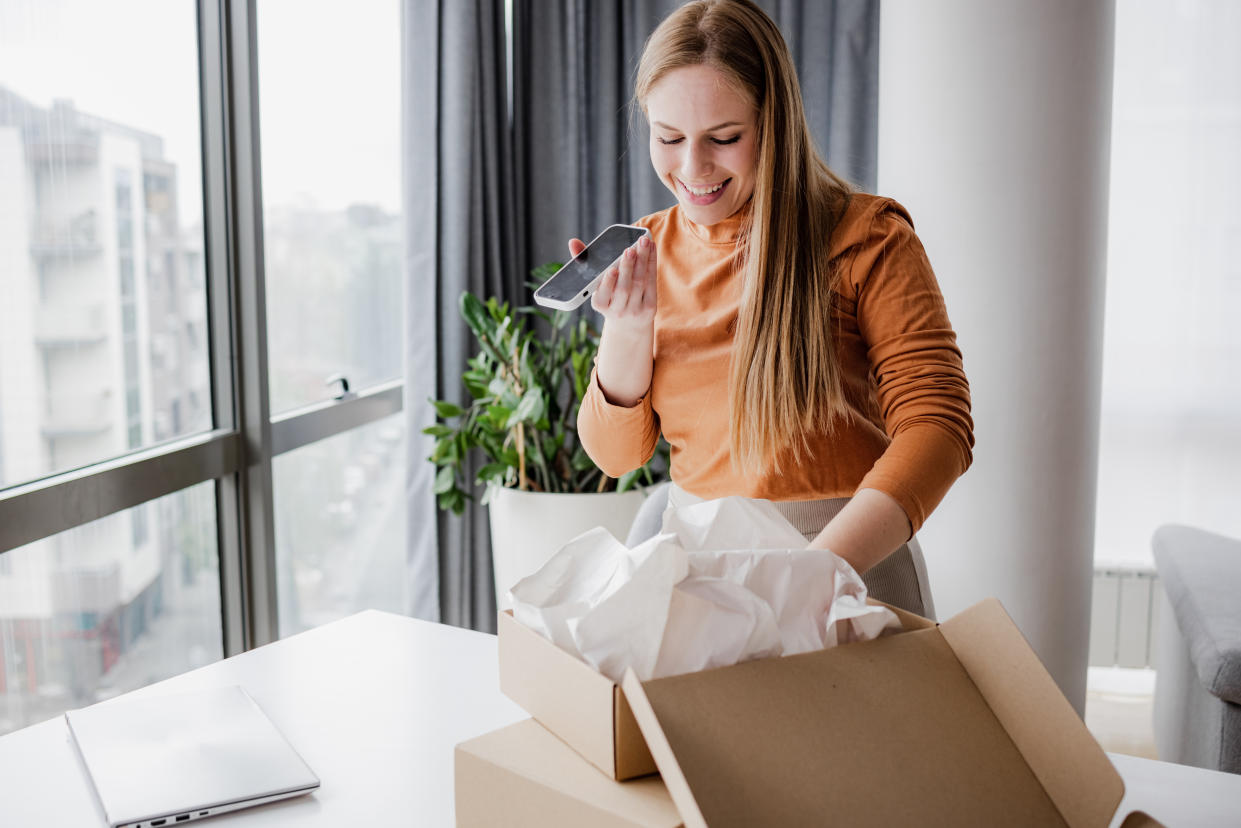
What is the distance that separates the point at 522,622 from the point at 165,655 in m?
1.73

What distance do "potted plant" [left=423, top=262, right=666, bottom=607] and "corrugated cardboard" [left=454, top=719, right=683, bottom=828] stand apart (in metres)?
1.79

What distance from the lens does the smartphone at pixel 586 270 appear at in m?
1.15

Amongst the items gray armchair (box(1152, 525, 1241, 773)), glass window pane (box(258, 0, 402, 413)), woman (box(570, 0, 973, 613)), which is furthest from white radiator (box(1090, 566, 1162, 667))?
glass window pane (box(258, 0, 402, 413))

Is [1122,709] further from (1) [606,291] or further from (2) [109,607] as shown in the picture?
(2) [109,607]

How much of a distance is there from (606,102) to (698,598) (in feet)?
8.89

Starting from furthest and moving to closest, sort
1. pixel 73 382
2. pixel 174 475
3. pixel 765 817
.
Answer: pixel 174 475, pixel 73 382, pixel 765 817

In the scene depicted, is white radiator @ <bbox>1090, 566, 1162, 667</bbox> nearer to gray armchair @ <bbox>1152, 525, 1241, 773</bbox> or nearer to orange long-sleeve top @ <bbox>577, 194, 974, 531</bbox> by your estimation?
gray armchair @ <bbox>1152, 525, 1241, 773</bbox>

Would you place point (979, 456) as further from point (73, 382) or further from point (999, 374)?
point (73, 382)

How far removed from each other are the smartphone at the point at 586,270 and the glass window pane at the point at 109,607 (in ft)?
3.88


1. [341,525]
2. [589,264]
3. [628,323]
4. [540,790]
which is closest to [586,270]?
[589,264]

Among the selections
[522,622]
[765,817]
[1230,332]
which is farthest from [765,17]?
[1230,332]

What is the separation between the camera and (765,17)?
1.30 m

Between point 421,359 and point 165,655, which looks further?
point 421,359

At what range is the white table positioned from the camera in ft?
3.01
